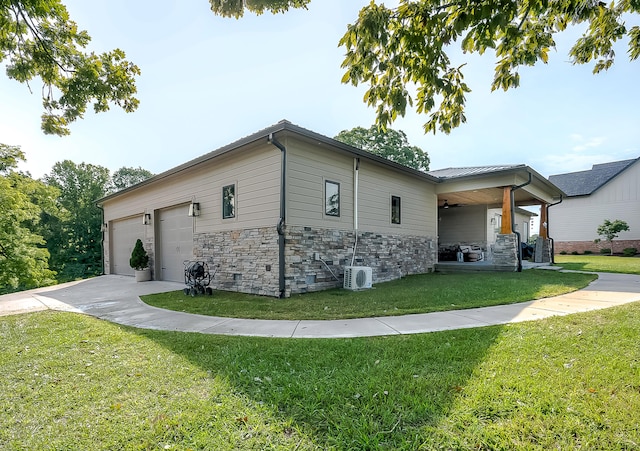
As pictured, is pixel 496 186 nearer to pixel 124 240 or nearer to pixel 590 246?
pixel 124 240

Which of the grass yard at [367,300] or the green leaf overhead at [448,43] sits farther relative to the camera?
the grass yard at [367,300]

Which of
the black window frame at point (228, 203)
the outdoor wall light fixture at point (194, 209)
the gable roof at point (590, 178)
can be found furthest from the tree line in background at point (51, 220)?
the gable roof at point (590, 178)

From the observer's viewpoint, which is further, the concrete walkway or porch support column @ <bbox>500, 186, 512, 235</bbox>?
porch support column @ <bbox>500, 186, 512, 235</bbox>

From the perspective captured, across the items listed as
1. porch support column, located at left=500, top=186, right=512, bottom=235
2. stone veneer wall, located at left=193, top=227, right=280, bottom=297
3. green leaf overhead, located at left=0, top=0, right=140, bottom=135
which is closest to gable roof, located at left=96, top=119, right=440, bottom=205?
stone veneer wall, located at left=193, top=227, right=280, bottom=297

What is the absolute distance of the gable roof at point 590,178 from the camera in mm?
22797

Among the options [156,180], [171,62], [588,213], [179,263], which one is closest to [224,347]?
[171,62]

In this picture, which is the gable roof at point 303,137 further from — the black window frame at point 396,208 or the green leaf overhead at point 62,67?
the green leaf overhead at point 62,67

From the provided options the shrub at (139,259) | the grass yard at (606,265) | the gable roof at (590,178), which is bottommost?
the grass yard at (606,265)

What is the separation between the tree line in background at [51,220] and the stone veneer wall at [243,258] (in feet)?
28.7

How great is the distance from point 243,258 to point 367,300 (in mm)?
3547

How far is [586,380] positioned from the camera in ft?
8.02

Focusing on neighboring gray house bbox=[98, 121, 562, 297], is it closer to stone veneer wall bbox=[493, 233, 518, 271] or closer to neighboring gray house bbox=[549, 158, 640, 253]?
stone veneer wall bbox=[493, 233, 518, 271]

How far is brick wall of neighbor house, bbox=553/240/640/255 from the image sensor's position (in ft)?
68.8

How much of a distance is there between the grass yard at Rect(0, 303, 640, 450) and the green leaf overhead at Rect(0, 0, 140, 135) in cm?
469
